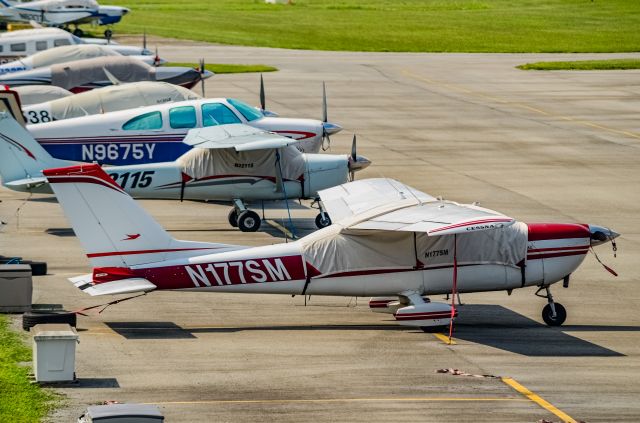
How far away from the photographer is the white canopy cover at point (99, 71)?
41919mm

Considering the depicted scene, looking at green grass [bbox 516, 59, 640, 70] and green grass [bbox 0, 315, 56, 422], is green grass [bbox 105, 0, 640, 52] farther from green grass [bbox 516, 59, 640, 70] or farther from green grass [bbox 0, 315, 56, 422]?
green grass [bbox 0, 315, 56, 422]

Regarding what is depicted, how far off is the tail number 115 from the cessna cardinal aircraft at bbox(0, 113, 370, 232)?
7.2 inches

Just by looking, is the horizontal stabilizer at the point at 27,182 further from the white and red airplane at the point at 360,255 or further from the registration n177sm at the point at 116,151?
the white and red airplane at the point at 360,255

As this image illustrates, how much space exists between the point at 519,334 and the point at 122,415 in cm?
844

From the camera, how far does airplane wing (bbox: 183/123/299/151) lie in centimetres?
2725

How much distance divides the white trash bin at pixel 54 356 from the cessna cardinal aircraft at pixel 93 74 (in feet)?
80.5

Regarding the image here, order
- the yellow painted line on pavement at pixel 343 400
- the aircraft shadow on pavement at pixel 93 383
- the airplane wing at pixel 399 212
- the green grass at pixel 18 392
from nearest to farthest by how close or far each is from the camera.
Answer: the green grass at pixel 18 392, the yellow painted line on pavement at pixel 343 400, the aircraft shadow on pavement at pixel 93 383, the airplane wing at pixel 399 212

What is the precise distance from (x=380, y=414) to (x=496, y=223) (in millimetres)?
4046

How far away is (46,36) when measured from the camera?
54.7m

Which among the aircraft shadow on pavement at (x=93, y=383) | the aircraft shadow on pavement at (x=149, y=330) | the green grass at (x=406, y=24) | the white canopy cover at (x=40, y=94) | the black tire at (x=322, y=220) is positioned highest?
the aircraft shadow on pavement at (x=93, y=383)

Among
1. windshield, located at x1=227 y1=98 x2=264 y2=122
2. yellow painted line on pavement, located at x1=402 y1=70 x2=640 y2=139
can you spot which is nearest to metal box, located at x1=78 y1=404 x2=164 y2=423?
windshield, located at x1=227 y1=98 x2=264 y2=122

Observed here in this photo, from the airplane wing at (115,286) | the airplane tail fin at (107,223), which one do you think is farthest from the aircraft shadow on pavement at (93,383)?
the airplane tail fin at (107,223)

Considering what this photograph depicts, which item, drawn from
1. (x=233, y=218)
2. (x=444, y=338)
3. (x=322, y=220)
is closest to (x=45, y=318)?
(x=444, y=338)

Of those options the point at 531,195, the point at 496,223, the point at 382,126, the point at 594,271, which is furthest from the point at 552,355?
the point at 382,126
